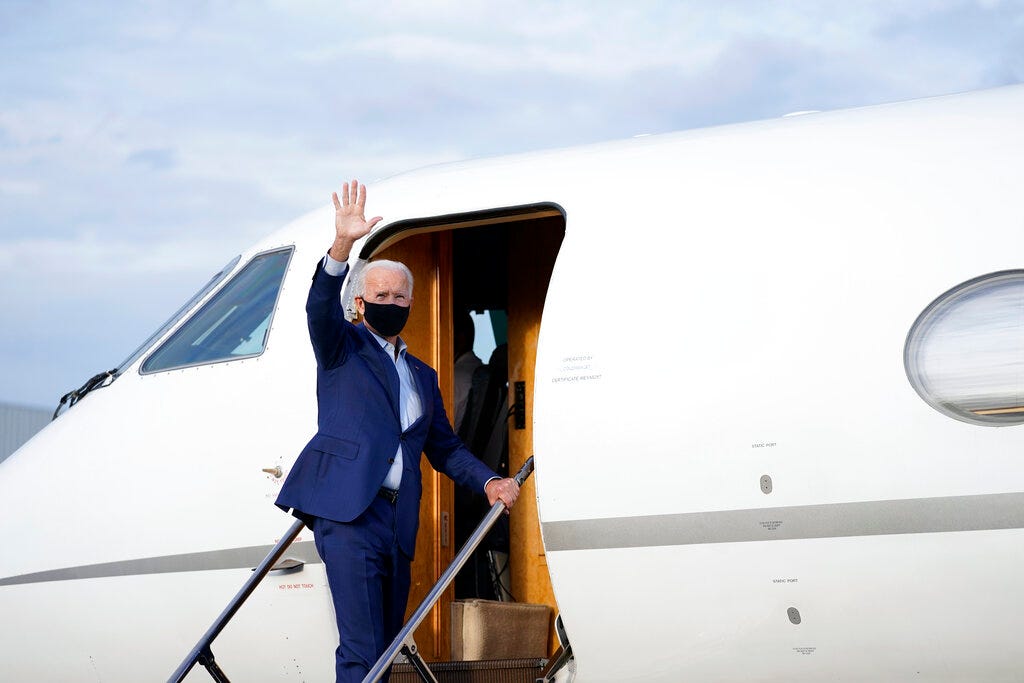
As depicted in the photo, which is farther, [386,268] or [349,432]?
[386,268]

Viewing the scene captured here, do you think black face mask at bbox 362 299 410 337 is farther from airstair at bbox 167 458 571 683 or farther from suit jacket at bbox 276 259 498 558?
airstair at bbox 167 458 571 683

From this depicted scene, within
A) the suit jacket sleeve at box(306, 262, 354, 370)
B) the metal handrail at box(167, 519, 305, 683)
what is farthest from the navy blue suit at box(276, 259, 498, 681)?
the metal handrail at box(167, 519, 305, 683)

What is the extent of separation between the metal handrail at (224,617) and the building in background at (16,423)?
15.7 m

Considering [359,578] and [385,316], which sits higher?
[385,316]

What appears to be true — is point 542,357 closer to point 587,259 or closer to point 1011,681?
point 587,259

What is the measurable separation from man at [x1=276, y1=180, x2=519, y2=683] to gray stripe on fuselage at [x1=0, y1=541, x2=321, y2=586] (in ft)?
2.38

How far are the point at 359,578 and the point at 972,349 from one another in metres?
2.48

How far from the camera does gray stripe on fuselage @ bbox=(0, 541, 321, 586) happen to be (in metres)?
5.45

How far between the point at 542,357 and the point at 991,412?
5.92 ft

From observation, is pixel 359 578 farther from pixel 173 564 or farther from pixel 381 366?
pixel 173 564

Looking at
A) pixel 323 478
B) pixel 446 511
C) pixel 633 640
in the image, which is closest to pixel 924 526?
pixel 633 640

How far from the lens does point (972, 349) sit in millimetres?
4508

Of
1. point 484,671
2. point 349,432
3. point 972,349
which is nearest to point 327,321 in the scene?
point 349,432

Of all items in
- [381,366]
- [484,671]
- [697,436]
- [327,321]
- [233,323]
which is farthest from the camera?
[233,323]
